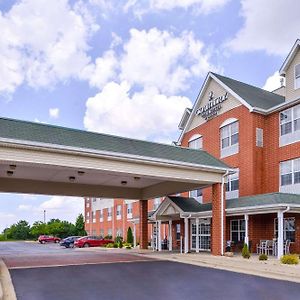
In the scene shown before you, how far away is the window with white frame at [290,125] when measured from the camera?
2512 centimetres

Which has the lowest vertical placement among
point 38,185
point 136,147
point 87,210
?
point 87,210

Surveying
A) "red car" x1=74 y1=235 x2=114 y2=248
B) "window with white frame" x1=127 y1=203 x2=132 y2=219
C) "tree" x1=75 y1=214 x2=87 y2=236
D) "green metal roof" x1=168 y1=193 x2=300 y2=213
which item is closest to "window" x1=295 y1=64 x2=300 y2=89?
"green metal roof" x1=168 y1=193 x2=300 y2=213

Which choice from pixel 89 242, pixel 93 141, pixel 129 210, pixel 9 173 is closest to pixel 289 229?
pixel 93 141

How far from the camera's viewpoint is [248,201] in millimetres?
23516

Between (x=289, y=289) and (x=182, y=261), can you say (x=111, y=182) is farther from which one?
(x=289, y=289)

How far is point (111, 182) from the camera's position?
88.2ft

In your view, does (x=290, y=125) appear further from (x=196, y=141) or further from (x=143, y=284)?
(x=143, y=284)

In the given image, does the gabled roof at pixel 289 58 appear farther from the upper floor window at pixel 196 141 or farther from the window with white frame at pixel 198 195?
the window with white frame at pixel 198 195

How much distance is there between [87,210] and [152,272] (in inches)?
2303

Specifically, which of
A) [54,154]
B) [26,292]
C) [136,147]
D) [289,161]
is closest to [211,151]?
[289,161]

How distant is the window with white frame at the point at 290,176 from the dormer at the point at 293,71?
12.9 ft

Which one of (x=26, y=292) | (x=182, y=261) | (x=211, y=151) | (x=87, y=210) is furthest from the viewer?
(x=87, y=210)

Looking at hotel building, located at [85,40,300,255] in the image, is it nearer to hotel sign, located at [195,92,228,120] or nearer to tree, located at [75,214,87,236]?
hotel sign, located at [195,92,228,120]

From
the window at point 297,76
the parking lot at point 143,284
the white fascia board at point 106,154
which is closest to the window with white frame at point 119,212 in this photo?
the white fascia board at point 106,154
